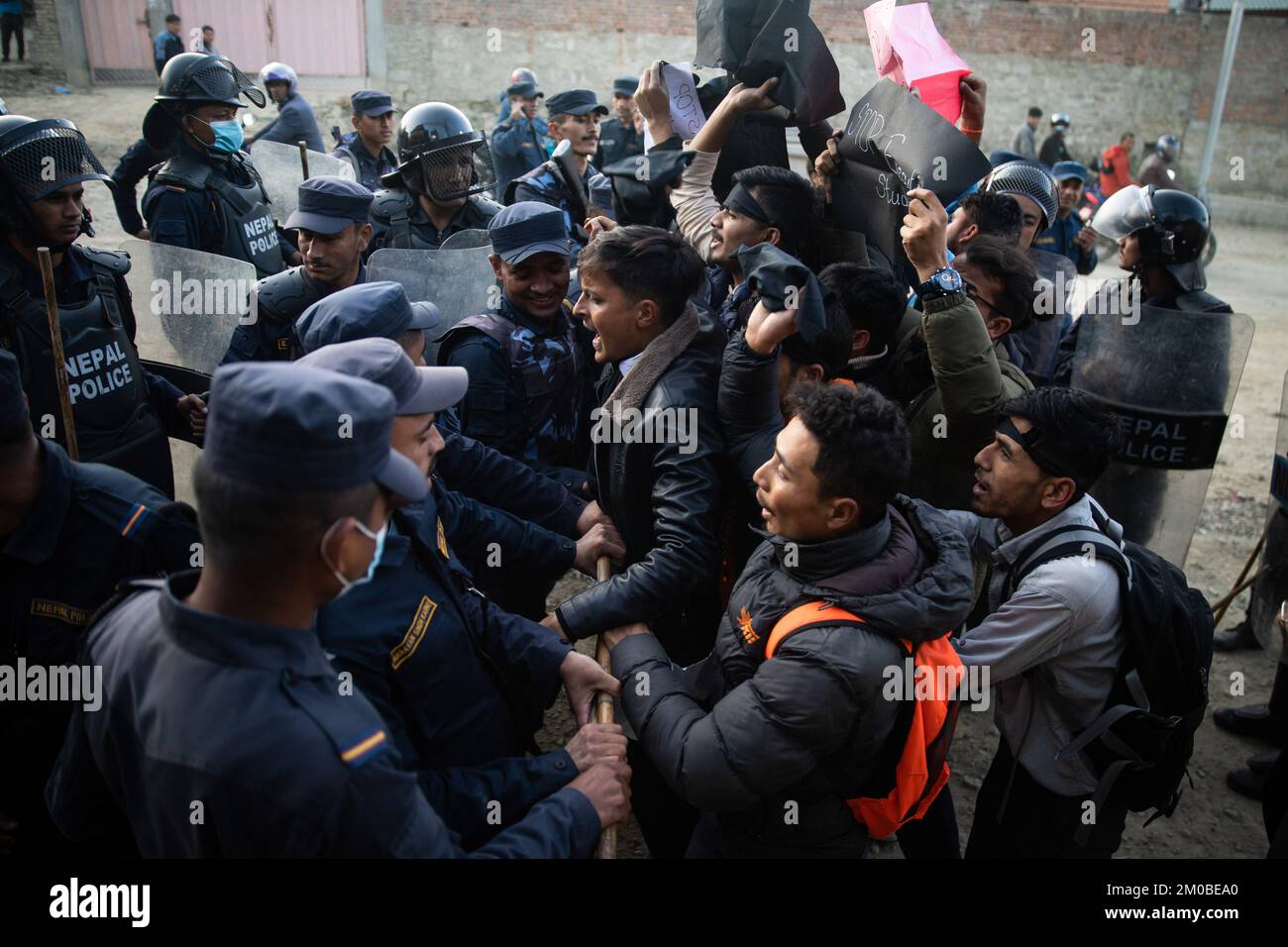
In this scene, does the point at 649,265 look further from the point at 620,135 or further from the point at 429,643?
the point at 620,135

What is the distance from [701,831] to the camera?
2270 mm

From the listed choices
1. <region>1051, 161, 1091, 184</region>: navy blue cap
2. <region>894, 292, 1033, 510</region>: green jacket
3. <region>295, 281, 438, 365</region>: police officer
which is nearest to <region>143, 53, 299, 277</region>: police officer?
<region>295, 281, 438, 365</region>: police officer

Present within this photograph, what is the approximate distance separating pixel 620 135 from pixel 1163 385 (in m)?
A: 8.19

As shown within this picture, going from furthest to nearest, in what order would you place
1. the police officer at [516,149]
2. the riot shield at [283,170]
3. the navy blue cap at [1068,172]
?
1. the police officer at [516,149]
2. the navy blue cap at [1068,172]
3. the riot shield at [283,170]

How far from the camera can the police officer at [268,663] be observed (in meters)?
1.26

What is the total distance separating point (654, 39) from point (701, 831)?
20.1 metres

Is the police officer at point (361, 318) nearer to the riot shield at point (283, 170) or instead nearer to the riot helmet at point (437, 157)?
the riot helmet at point (437, 157)

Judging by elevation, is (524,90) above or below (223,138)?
above

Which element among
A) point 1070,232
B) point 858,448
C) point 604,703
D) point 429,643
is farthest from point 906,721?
point 1070,232

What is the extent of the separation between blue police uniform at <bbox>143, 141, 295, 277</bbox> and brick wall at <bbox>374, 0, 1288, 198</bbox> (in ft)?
50.7

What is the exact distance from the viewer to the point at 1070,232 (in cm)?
777

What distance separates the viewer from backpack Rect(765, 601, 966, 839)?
1.89m

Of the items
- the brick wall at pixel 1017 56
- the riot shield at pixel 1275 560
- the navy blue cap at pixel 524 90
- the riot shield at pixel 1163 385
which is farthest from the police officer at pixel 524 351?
the brick wall at pixel 1017 56

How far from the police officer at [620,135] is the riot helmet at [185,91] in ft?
19.1
